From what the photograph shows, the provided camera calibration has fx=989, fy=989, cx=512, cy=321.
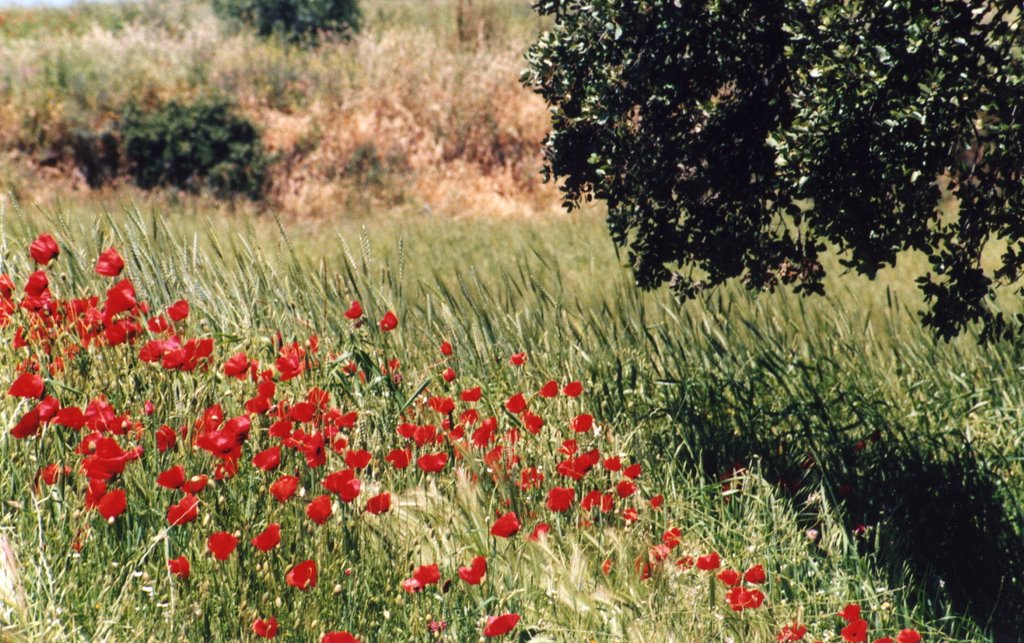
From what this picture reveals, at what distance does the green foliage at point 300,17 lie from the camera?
78.2 feet

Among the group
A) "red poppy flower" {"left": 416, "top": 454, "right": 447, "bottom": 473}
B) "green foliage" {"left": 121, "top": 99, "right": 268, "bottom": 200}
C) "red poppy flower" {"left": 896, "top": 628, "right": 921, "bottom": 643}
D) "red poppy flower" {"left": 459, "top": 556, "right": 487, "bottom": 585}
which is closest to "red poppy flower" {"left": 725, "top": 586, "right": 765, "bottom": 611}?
"red poppy flower" {"left": 896, "top": 628, "right": 921, "bottom": 643}

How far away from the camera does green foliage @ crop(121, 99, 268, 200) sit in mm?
17125

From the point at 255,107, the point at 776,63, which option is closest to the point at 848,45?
the point at 776,63

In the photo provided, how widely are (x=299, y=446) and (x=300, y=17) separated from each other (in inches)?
886

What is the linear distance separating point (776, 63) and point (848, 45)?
0.56m

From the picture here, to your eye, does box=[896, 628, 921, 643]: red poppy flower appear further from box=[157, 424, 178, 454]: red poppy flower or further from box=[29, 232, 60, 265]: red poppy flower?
box=[29, 232, 60, 265]: red poppy flower

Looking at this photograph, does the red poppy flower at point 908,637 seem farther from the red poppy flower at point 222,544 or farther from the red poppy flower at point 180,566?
the red poppy flower at point 180,566

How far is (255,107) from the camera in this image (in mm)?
19156

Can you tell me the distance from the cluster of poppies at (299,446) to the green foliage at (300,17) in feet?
66.9

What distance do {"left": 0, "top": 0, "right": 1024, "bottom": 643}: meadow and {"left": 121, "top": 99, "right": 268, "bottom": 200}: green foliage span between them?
10.8m

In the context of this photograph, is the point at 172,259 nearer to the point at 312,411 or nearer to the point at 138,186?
the point at 312,411

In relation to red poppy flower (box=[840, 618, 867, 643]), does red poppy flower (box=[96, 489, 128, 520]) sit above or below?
above

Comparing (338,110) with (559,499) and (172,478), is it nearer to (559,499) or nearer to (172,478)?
(559,499)

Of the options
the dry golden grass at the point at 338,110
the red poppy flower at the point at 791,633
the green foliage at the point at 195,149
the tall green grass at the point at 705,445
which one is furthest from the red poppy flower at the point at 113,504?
the green foliage at the point at 195,149
